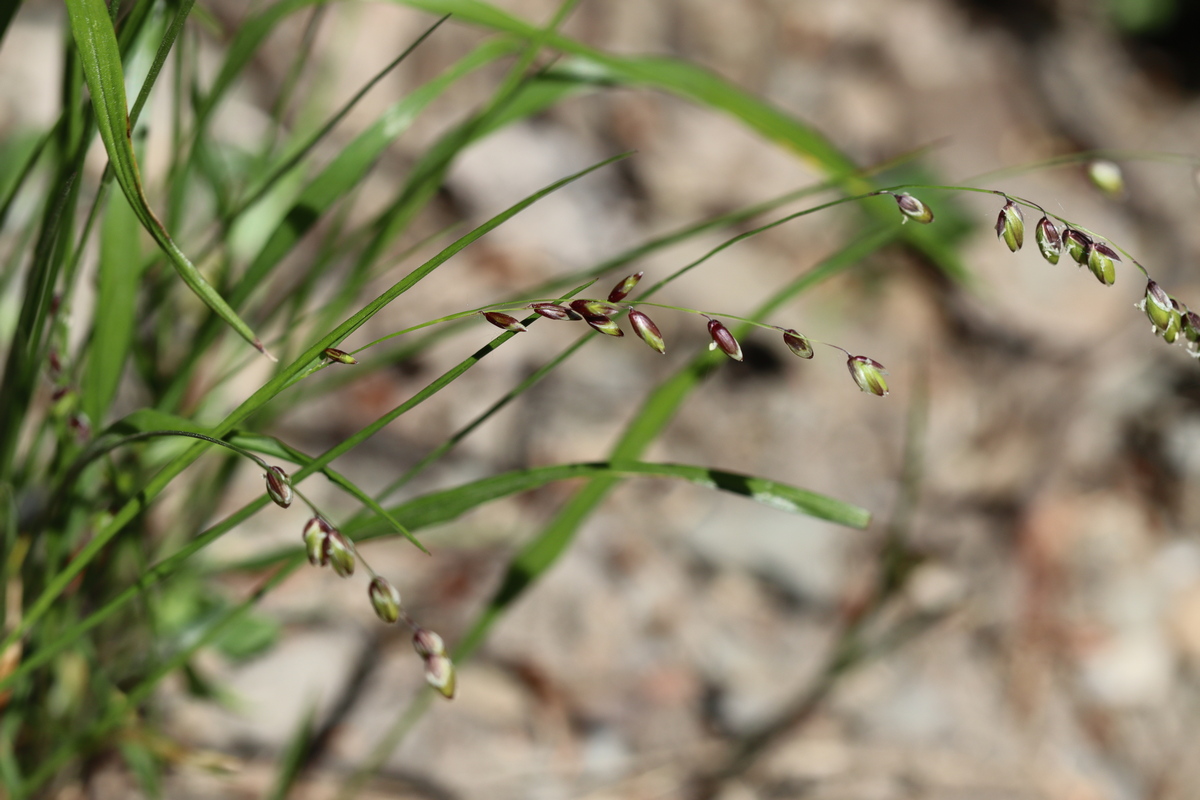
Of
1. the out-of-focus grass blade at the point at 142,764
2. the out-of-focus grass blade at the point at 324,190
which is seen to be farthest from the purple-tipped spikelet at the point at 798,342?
the out-of-focus grass blade at the point at 142,764

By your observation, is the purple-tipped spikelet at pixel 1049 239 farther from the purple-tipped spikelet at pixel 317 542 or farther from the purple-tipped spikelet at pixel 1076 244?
the purple-tipped spikelet at pixel 317 542

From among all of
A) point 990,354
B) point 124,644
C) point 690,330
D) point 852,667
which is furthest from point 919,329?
point 124,644

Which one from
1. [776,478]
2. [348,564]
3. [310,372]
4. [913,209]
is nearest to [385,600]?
[348,564]

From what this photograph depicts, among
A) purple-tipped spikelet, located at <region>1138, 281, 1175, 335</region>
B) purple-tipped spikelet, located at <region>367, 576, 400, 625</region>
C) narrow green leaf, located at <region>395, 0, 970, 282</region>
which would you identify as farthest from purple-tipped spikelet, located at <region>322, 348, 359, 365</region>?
purple-tipped spikelet, located at <region>1138, 281, 1175, 335</region>

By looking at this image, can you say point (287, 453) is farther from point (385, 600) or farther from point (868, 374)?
point (868, 374)

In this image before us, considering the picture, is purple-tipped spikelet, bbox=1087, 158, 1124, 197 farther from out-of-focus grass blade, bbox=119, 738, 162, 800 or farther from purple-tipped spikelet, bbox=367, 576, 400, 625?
out-of-focus grass blade, bbox=119, 738, 162, 800

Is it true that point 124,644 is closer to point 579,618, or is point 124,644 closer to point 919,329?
point 579,618
